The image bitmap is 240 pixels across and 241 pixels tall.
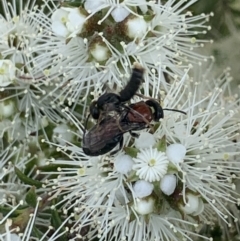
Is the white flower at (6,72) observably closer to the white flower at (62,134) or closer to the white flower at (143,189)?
the white flower at (62,134)

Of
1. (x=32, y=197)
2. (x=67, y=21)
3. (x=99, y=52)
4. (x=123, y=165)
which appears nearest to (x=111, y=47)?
(x=99, y=52)

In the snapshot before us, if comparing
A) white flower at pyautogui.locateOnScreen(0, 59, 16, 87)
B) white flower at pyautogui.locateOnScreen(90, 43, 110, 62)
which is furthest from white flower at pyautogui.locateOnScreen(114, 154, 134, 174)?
white flower at pyautogui.locateOnScreen(0, 59, 16, 87)

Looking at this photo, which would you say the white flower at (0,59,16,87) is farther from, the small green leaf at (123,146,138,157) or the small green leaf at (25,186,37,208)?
the small green leaf at (123,146,138,157)

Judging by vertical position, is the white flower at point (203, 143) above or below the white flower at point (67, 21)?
below

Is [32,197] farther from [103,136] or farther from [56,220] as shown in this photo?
[103,136]

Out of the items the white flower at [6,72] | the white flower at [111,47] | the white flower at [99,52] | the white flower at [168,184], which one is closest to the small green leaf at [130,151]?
the white flower at [168,184]

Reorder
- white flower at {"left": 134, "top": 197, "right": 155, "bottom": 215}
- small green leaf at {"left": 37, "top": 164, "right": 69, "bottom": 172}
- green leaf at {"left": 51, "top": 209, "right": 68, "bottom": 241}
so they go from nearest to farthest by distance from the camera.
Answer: white flower at {"left": 134, "top": 197, "right": 155, "bottom": 215} → green leaf at {"left": 51, "top": 209, "right": 68, "bottom": 241} → small green leaf at {"left": 37, "top": 164, "right": 69, "bottom": 172}
